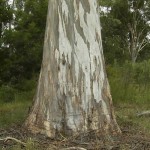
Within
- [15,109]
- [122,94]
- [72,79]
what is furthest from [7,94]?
[72,79]

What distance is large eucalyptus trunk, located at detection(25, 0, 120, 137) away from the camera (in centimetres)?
658

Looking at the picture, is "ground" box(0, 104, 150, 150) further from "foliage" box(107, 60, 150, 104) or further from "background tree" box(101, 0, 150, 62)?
→ "background tree" box(101, 0, 150, 62)

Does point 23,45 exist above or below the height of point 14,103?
above

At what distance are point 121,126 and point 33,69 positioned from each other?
486 cm

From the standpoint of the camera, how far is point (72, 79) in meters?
6.62

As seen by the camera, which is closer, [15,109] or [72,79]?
[72,79]

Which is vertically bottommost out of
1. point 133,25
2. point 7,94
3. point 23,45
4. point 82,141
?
point 82,141

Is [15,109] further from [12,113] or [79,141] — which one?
[79,141]

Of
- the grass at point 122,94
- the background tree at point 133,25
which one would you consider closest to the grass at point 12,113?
the grass at point 122,94

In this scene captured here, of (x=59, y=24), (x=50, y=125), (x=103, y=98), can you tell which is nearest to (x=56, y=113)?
(x=50, y=125)

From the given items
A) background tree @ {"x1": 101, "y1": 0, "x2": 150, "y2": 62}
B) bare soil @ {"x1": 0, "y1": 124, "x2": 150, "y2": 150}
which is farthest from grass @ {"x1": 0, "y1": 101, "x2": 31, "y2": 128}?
background tree @ {"x1": 101, "y1": 0, "x2": 150, "y2": 62}

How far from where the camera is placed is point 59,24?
674 centimetres

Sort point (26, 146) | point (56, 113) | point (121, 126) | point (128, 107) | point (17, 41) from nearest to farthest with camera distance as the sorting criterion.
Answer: point (26, 146)
point (56, 113)
point (121, 126)
point (128, 107)
point (17, 41)

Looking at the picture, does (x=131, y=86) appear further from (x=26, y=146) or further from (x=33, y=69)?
(x=26, y=146)
